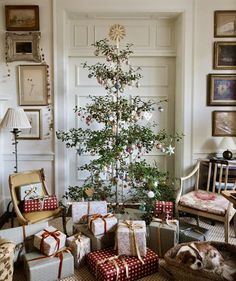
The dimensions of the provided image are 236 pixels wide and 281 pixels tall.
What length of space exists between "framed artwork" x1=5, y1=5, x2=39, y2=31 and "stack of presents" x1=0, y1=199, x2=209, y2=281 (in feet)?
7.24

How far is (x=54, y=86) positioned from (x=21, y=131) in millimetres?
691

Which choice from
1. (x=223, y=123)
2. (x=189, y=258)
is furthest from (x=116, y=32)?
(x=189, y=258)

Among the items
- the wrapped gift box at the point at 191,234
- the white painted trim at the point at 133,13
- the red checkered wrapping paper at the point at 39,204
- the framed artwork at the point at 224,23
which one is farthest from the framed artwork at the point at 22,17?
the wrapped gift box at the point at 191,234

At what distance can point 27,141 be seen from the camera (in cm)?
356

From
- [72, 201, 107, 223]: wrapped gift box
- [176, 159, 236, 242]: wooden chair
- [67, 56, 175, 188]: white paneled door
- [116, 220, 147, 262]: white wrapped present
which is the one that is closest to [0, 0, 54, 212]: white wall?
[67, 56, 175, 188]: white paneled door

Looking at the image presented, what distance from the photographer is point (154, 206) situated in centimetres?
291

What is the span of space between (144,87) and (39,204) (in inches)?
77.0

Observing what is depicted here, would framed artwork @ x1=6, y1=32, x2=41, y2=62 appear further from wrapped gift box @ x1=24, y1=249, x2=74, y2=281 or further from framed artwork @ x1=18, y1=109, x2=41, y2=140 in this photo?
wrapped gift box @ x1=24, y1=249, x2=74, y2=281

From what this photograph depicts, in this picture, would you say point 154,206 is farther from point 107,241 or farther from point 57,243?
point 57,243

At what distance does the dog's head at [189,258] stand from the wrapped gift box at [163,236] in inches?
12.3

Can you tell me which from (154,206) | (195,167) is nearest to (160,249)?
(154,206)

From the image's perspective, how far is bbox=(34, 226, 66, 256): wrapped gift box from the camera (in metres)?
2.26

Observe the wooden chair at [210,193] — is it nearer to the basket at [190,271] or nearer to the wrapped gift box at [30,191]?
the basket at [190,271]

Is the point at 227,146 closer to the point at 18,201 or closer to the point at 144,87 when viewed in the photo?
the point at 144,87
